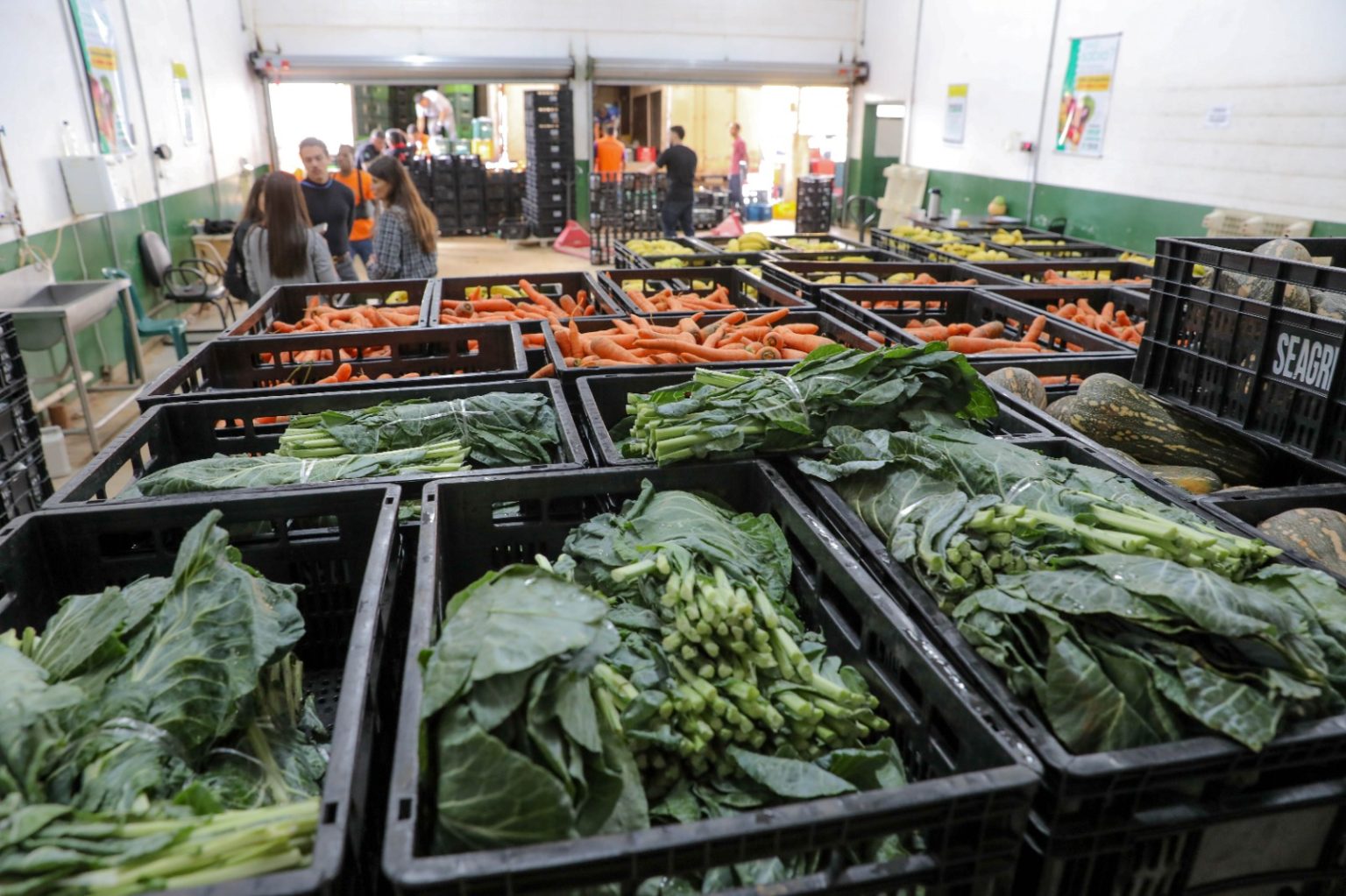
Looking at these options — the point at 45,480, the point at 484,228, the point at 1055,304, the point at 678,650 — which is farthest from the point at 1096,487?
the point at 484,228

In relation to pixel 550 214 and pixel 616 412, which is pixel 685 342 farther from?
pixel 550 214

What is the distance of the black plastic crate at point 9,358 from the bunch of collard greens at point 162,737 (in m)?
1.79

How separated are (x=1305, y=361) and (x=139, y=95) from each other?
29.6 feet

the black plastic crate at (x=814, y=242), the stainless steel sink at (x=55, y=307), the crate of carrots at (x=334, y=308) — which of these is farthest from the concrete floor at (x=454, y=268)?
the black plastic crate at (x=814, y=242)

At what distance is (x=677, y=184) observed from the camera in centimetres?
1104

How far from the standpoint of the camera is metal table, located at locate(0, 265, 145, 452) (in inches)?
184

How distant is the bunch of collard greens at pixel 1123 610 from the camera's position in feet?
3.80

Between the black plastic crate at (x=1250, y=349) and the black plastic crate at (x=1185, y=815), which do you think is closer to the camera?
the black plastic crate at (x=1185, y=815)

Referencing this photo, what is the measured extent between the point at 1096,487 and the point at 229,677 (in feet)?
5.32

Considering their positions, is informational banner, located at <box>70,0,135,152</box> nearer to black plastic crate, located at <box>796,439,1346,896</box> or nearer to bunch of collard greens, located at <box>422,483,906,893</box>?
bunch of collard greens, located at <box>422,483,906,893</box>

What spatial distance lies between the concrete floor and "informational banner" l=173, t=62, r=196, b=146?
183 cm

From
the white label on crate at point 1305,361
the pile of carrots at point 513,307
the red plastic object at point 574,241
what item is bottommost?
the red plastic object at point 574,241

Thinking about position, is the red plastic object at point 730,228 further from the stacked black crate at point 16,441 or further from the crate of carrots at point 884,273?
the stacked black crate at point 16,441

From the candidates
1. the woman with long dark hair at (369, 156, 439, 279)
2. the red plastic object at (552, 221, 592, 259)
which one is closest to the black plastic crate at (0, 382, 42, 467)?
the woman with long dark hair at (369, 156, 439, 279)
